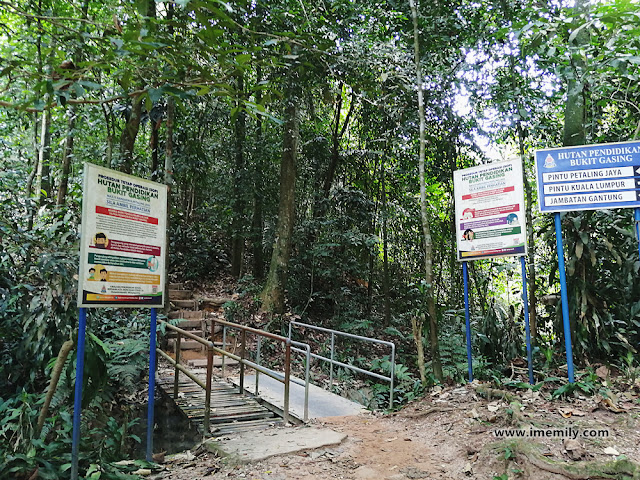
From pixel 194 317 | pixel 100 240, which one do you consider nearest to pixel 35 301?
pixel 100 240

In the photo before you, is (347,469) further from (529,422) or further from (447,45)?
(447,45)

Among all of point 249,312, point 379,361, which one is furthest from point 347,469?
point 249,312

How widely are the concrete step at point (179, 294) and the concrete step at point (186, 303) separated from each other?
357 millimetres

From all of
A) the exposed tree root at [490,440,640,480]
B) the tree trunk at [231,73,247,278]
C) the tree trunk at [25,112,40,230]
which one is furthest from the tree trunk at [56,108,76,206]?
the exposed tree root at [490,440,640,480]

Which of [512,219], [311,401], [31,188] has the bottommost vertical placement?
[311,401]

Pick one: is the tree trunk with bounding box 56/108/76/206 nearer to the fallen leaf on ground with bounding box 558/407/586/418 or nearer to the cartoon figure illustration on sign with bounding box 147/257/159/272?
the cartoon figure illustration on sign with bounding box 147/257/159/272

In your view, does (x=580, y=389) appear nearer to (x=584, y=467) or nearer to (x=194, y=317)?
(x=584, y=467)

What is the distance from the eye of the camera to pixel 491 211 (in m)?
5.45

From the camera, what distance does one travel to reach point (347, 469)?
153 inches

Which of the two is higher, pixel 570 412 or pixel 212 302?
pixel 212 302

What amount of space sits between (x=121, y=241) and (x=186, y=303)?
6876 mm

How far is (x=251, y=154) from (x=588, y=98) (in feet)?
25.4

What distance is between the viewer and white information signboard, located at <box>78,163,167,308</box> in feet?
11.3

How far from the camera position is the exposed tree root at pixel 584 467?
3.14m
